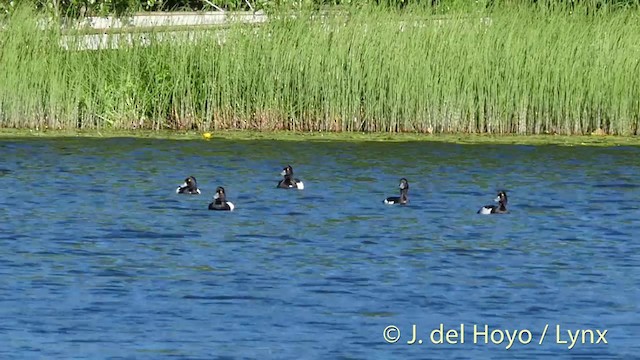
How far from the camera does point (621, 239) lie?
17.3 metres

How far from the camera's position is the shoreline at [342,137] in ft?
80.8

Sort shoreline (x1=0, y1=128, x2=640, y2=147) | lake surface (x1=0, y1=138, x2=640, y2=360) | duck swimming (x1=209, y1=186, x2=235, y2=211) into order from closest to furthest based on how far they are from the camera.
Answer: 1. lake surface (x1=0, y1=138, x2=640, y2=360)
2. duck swimming (x1=209, y1=186, x2=235, y2=211)
3. shoreline (x1=0, y1=128, x2=640, y2=147)

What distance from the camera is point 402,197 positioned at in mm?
19797

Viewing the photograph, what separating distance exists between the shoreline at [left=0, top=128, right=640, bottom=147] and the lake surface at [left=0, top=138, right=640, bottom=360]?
176mm

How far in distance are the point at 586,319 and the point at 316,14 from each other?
13728 mm

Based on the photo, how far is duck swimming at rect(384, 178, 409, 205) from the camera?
64.8 feet

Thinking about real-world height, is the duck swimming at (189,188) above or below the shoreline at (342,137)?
below

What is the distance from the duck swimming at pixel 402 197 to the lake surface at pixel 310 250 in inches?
4.8

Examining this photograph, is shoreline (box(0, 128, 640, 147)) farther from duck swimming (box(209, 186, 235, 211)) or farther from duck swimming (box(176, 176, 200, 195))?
duck swimming (box(209, 186, 235, 211))

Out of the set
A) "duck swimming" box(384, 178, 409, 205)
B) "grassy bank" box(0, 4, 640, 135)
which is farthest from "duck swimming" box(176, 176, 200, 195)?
"grassy bank" box(0, 4, 640, 135)

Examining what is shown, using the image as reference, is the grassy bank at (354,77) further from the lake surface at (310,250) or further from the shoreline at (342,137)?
the lake surface at (310,250)

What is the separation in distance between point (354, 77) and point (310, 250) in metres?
8.88

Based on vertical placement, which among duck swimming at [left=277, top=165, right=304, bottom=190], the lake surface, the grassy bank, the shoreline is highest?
the grassy bank

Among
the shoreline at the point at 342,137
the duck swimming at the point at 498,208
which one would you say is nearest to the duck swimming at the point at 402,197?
the duck swimming at the point at 498,208
